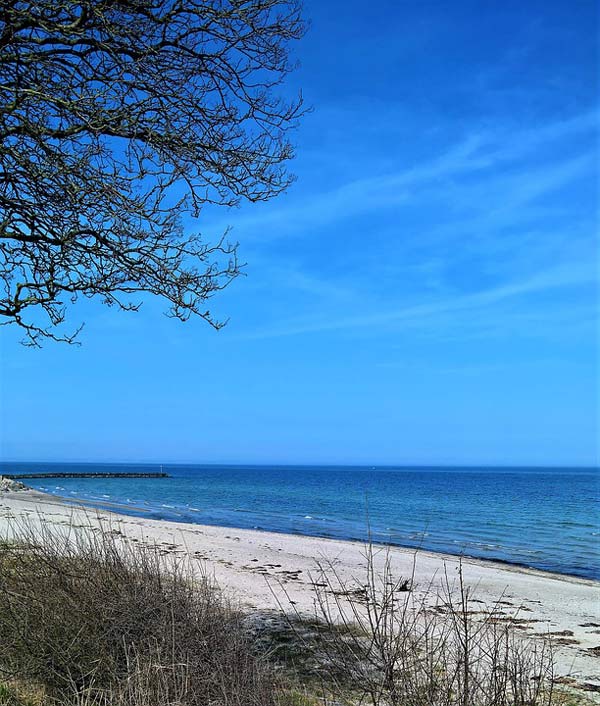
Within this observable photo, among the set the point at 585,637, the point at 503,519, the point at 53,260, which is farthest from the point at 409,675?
the point at 503,519

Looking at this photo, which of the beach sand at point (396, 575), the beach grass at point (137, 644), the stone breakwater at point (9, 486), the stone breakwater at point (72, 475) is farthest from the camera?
the stone breakwater at point (72, 475)

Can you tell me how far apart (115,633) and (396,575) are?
11.6m

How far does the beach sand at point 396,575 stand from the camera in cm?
903

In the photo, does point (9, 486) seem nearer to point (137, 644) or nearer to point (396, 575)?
point (396, 575)

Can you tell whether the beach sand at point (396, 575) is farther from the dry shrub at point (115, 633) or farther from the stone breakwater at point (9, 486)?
the stone breakwater at point (9, 486)

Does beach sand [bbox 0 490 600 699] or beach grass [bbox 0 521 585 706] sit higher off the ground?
beach grass [bbox 0 521 585 706]

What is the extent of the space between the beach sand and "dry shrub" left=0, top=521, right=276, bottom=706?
688 millimetres

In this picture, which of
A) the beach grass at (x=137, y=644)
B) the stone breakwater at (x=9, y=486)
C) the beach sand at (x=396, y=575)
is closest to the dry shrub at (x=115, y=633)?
the beach grass at (x=137, y=644)

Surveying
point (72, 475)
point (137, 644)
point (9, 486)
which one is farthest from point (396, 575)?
point (72, 475)

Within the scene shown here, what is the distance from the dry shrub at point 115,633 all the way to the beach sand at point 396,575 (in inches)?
27.1

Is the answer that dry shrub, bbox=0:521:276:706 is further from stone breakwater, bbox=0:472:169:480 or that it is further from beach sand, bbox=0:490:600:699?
stone breakwater, bbox=0:472:169:480

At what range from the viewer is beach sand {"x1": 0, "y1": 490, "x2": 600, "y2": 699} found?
9.03 m

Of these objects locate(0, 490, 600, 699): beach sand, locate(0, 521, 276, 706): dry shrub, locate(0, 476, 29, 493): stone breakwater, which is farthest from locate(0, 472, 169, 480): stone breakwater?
locate(0, 521, 276, 706): dry shrub

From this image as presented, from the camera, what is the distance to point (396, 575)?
15.3 meters
